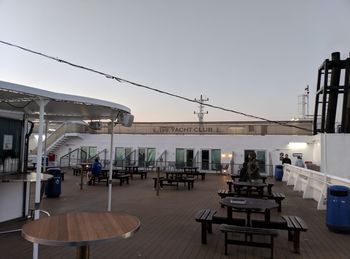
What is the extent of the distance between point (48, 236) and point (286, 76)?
20501 millimetres

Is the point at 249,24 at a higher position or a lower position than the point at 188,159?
higher

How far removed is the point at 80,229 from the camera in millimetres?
3191

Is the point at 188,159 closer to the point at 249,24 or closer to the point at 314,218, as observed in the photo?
the point at 249,24

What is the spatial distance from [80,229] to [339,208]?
5.86 meters

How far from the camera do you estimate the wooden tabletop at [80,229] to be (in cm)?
284

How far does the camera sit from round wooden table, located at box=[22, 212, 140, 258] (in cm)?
284

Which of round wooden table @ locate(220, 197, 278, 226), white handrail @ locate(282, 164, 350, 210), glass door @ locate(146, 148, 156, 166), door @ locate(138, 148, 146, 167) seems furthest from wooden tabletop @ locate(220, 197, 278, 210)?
door @ locate(138, 148, 146, 167)

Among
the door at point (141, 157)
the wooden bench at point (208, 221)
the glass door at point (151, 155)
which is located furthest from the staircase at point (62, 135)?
the wooden bench at point (208, 221)

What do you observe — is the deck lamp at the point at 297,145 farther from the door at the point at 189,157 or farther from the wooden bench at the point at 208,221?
the wooden bench at the point at 208,221

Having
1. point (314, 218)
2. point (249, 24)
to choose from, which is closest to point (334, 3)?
point (249, 24)

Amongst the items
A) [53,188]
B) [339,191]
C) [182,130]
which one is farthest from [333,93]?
[53,188]

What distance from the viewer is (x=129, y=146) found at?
1175 inches

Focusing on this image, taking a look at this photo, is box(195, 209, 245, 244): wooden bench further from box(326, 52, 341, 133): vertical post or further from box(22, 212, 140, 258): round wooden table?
box(326, 52, 341, 133): vertical post

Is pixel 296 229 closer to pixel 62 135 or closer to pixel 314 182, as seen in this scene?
pixel 314 182
